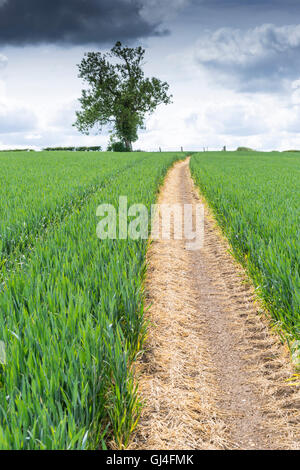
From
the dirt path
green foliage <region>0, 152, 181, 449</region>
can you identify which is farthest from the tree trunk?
green foliage <region>0, 152, 181, 449</region>

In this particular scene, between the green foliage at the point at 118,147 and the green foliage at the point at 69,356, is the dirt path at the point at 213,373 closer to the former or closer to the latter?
the green foliage at the point at 69,356

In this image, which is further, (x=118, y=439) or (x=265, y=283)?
(x=265, y=283)

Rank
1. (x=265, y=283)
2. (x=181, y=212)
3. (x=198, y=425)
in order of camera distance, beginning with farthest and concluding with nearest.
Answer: (x=181, y=212) < (x=265, y=283) < (x=198, y=425)

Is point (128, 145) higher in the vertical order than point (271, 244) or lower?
higher

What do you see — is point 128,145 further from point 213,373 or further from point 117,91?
point 213,373

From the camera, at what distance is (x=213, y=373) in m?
3.44

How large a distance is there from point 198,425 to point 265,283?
2.10 metres

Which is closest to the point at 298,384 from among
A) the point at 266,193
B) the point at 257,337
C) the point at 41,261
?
the point at 257,337

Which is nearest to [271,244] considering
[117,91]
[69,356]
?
[69,356]

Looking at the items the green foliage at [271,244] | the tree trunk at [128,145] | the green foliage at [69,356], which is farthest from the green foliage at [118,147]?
the green foliage at [69,356]

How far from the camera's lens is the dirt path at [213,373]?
2623mm

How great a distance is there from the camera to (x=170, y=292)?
5.20 meters

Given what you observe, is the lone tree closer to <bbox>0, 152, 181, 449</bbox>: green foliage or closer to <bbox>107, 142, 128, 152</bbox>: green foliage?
<bbox>107, 142, 128, 152</bbox>: green foliage

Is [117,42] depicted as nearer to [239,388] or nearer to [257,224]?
[257,224]
